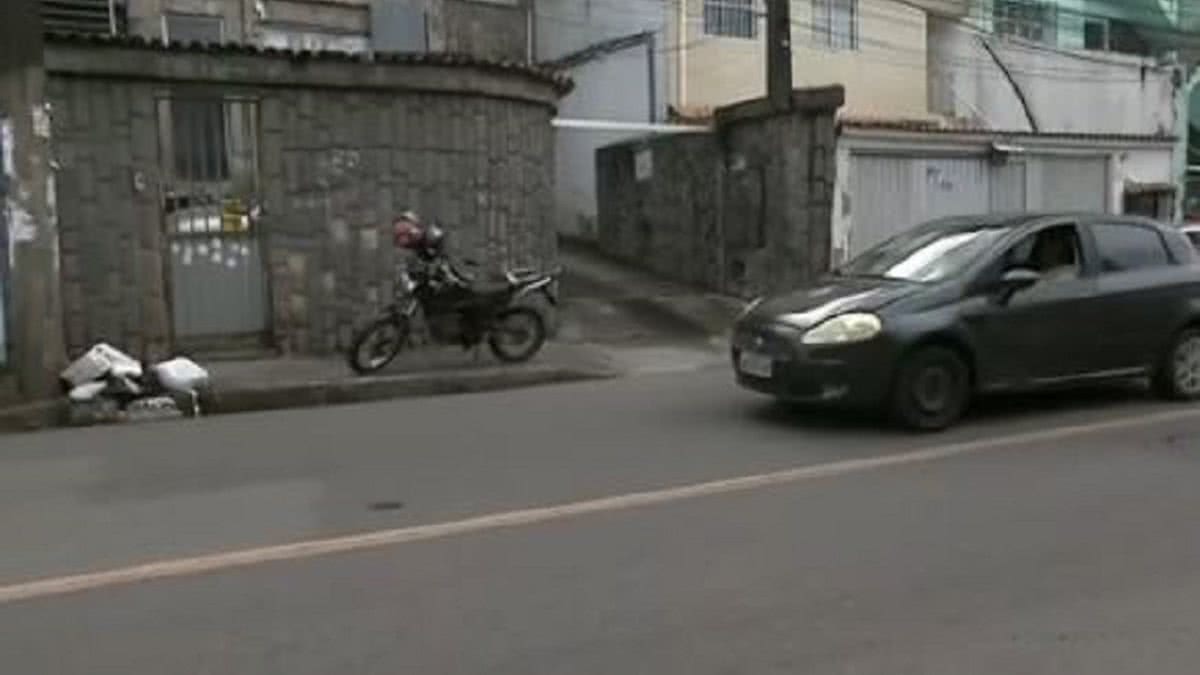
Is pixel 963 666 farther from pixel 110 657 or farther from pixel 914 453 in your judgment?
pixel 914 453

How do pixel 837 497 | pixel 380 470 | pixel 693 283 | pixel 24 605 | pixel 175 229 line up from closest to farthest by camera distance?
pixel 24 605, pixel 837 497, pixel 380 470, pixel 175 229, pixel 693 283

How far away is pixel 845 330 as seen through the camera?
30.4ft

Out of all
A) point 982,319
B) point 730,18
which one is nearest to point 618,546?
point 982,319

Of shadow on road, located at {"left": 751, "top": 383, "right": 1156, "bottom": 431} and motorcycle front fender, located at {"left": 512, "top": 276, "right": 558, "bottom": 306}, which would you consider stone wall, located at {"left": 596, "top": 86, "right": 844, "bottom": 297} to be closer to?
motorcycle front fender, located at {"left": 512, "top": 276, "right": 558, "bottom": 306}

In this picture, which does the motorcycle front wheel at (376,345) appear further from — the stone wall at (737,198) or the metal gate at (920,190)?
the metal gate at (920,190)

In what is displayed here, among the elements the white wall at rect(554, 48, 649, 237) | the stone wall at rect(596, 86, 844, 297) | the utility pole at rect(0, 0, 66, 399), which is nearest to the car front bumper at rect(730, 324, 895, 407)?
the utility pole at rect(0, 0, 66, 399)

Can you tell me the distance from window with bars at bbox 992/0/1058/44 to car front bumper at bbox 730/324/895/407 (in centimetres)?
2478

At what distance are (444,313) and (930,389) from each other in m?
4.88

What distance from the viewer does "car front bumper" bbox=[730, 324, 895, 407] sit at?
923 cm

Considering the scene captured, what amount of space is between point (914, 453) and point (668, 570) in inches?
124

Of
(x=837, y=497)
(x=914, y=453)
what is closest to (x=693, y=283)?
(x=914, y=453)

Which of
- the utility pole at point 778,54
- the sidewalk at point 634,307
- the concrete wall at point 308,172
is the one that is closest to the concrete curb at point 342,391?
the concrete wall at point 308,172

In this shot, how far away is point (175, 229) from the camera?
12852mm

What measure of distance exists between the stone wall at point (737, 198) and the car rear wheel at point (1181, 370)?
6.62 m
